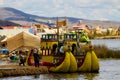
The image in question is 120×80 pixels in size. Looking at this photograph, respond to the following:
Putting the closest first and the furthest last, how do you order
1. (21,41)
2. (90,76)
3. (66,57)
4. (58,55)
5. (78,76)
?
(78,76)
(90,76)
(66,57)
(21,41)
(58,55)

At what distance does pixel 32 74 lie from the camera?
37438 millimetres

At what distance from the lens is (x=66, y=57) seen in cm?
4034

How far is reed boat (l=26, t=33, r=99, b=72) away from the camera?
40656 millimetres

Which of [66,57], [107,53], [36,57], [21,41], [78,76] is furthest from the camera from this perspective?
[107,53]

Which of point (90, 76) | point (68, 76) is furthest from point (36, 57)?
point (90, 76)

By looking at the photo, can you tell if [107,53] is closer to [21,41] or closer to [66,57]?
[66,57]

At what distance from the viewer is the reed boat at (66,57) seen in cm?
4066

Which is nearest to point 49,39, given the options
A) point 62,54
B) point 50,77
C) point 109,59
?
point 62,54

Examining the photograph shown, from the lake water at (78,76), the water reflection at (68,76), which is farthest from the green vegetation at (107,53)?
the water reflection at (68,76)

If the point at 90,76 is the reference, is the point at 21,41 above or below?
above

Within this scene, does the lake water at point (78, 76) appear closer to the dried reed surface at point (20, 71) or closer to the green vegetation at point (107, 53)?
the dried reed surface at point (20, 71)

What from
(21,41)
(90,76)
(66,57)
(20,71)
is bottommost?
(90,76)

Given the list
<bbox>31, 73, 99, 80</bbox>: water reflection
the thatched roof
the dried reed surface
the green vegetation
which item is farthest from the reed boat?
the green vegetation

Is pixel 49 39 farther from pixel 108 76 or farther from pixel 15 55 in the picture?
pixel 15 55
